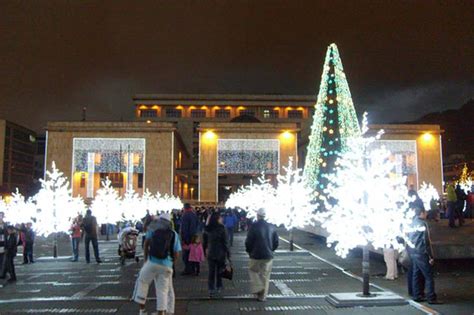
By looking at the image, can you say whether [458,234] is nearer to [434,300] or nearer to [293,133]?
[434,300]

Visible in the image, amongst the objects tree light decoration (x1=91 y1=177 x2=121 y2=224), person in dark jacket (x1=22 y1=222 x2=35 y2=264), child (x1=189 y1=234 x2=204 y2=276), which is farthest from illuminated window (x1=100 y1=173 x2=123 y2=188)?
child (x1=189 y1=234 x2=204 y2=276)

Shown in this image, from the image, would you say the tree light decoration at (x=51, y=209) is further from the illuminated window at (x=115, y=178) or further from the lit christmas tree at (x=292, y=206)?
the illuminated window at (x=115, y=178)

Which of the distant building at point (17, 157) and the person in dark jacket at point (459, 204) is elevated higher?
the distant building at point (17, 157)

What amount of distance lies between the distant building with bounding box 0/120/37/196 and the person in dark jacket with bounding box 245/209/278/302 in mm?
99079

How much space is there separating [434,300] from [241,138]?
58.1 metres

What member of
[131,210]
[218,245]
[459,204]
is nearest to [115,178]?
[131,210]

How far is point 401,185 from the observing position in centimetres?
1155

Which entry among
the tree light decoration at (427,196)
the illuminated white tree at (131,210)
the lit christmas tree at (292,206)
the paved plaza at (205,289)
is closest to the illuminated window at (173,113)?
the illuminated white tree at (131,210)

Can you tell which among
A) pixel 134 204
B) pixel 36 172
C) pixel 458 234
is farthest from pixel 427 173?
pixel 36 172

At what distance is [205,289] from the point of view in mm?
11727

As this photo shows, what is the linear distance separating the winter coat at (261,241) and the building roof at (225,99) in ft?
344

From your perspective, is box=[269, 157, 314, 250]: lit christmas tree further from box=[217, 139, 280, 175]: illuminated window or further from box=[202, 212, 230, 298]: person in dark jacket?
box=[217, 139, 280, 175]: illuminated window

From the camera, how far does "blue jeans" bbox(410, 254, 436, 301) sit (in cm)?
970

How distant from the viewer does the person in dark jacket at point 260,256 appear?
33.0 feet
